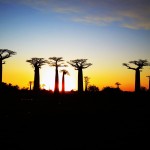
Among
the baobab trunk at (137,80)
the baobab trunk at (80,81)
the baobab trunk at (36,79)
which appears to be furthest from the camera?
the baobab trunk at (36,79)

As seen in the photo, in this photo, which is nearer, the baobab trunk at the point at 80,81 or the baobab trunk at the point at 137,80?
the baobab trunk at the point at 137,80

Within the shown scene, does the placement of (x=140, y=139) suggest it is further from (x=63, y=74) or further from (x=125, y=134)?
(x=63, y=74)

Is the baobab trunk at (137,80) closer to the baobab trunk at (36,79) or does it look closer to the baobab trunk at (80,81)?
the baobab trunk at (80,81)

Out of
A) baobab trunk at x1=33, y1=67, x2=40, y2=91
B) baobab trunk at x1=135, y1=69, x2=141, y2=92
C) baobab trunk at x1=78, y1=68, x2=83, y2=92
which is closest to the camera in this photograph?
baobab trunk at x1=135, y1=69, x2=141, y2=92

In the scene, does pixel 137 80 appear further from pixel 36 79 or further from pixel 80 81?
pixel 36 79

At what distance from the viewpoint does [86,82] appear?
182 feet

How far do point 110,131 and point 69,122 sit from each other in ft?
8.20

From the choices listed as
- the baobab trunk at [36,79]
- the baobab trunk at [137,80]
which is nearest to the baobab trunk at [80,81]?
the baobab trunk at [36,79]

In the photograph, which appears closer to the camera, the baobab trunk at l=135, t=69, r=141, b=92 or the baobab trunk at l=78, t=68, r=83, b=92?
the baobab trunk at l=135, t=69, r=141, b=92

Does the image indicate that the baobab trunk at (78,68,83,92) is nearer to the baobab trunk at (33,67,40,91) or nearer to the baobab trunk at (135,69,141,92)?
the baobab trunk at (33,67,40,91)

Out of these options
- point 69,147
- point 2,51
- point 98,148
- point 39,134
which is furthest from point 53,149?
point 2,51

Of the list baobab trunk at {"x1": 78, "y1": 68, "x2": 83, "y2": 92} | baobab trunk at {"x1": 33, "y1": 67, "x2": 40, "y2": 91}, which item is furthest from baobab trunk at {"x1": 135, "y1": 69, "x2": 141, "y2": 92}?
baobab trunk at {"x1": 33, "y1": 67, "x2": 40, "y2": 91}

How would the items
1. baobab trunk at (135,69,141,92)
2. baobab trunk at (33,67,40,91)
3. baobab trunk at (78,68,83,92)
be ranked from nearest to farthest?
baobab trunk at (135,69,141,92)
baobab trunk at (78,68,83,92)
baobab trunk at (33,67,40,91)

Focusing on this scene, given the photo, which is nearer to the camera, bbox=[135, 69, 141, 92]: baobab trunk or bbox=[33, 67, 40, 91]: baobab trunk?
bbox=[135, 69, 141, 92]: baobab trunk
